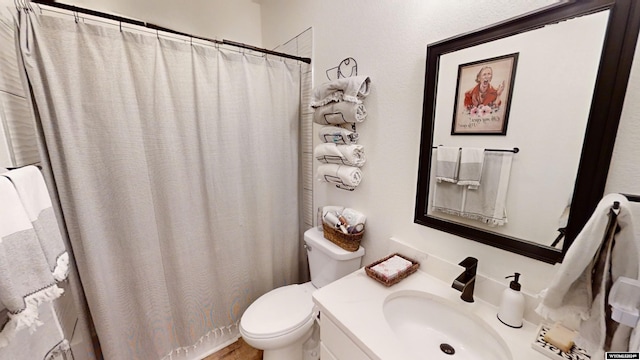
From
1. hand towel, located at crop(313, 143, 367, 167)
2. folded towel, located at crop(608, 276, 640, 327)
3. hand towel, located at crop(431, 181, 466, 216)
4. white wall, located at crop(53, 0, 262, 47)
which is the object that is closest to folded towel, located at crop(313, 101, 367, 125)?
hand towel, located at crop(313, 143, 367, 167)

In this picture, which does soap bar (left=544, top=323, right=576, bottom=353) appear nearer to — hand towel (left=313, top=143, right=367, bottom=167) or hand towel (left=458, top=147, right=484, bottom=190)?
hand towel (left=458, top=147, right=484, bottom=190)

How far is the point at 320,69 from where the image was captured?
58.6 inches

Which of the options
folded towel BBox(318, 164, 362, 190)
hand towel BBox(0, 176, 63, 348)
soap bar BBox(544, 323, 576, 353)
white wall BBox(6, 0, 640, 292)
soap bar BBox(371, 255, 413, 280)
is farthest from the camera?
folded towel BBox(318, 164, 362, 190)

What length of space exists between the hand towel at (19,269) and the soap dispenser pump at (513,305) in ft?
4.40

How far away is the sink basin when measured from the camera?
2.54 ft

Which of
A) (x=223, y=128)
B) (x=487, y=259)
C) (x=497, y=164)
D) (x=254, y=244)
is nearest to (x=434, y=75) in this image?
(x=497, y=164)

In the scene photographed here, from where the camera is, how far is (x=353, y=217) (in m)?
1.28

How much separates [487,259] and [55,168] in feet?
5.94

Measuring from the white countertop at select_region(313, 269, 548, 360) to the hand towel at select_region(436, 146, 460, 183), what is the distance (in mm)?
452

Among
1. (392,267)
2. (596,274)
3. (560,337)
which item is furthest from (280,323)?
(596,274)

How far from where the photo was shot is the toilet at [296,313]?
1.15 meters

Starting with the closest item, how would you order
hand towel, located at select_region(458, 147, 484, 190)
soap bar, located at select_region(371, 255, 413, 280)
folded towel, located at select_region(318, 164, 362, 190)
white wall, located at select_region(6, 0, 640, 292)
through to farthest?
1. white wall, located at select_region(6, 0, 640, 292)
2. hand towel, located at select_region(458, 147, 484, 190)
3. soap bar, located at select_region(371, 255, 413, 280)
4. folded towel, located at select_region(318, 164, 362, 190)

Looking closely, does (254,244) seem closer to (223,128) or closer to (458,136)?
(223,128)

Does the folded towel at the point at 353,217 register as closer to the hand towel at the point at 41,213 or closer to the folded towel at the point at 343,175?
the folded towel at the point at 343,175
